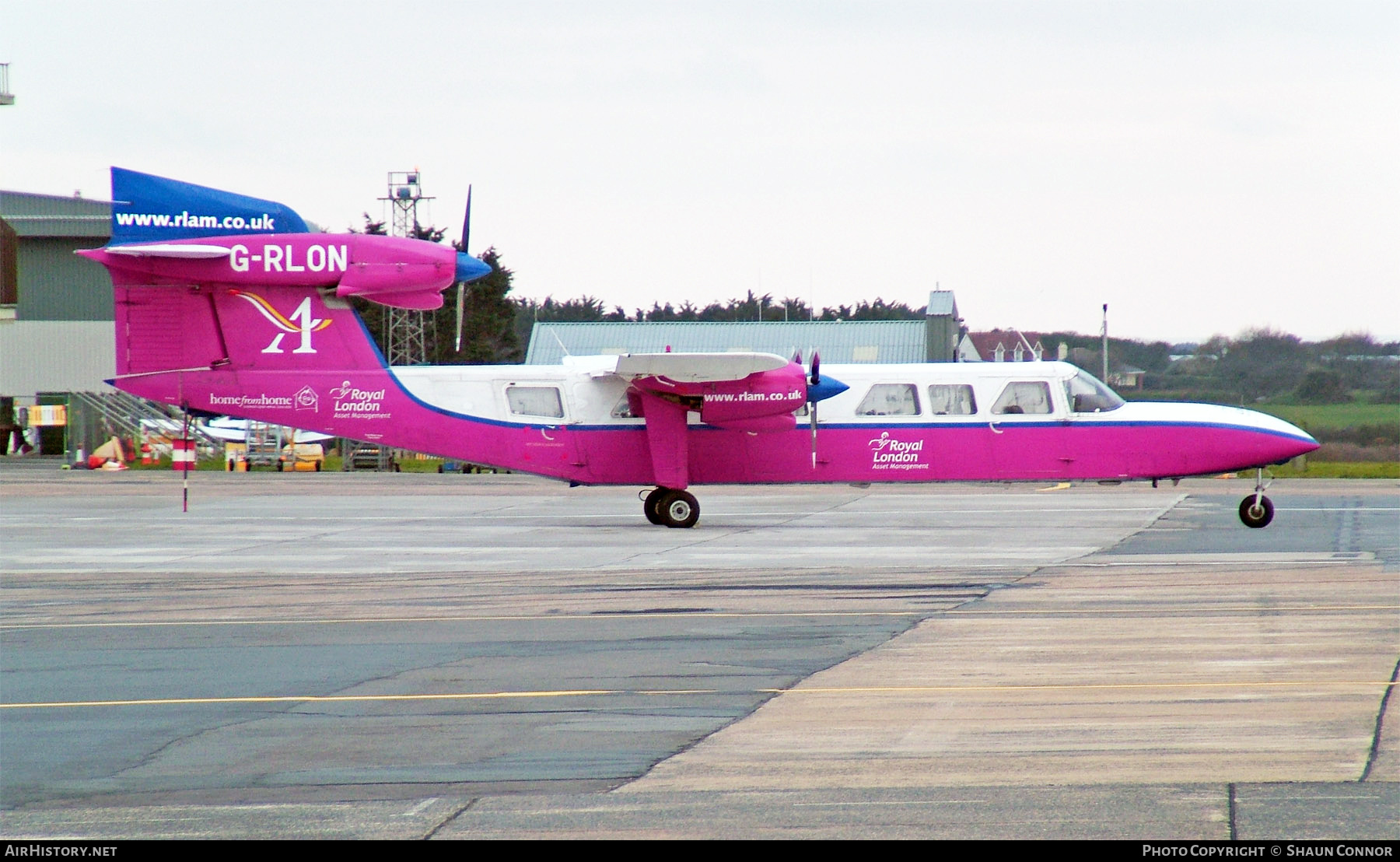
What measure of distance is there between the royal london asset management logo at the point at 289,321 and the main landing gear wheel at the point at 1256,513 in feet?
47.5

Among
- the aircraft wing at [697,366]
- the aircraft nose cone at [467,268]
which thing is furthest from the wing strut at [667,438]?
the aircraft nose cone at [467,268]

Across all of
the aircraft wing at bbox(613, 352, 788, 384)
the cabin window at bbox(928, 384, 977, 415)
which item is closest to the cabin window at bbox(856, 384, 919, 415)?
the cabin window at bbox(928, 384, 977, 415)

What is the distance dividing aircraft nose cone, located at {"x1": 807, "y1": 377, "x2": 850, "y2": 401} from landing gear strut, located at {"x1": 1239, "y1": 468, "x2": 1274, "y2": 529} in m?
6.33

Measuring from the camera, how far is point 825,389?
19.9m

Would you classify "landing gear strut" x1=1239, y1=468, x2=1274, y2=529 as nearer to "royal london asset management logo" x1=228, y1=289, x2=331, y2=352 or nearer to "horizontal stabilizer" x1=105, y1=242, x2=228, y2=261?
"royal london asset management logo" x1=228, y1=289, x2=331, y2=352

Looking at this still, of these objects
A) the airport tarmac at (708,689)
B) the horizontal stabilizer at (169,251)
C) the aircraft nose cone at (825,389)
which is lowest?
the airport tarmac at (708,689)

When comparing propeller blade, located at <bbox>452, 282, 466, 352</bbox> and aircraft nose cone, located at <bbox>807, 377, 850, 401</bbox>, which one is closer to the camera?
aircraft nose cone, located at <bbox>807, 377, 850, 401</bbox>

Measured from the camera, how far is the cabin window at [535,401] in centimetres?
2038

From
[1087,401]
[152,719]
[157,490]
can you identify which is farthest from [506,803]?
[157,490]

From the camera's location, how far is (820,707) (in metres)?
7.47

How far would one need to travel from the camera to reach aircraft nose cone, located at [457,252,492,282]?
19469 mm

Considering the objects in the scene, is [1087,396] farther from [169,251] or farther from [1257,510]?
[169,251]

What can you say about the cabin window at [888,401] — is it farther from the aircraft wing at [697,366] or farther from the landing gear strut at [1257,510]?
the landing gear strut at [1257,510]

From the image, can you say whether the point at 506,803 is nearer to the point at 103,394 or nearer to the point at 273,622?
the point at 273,622
